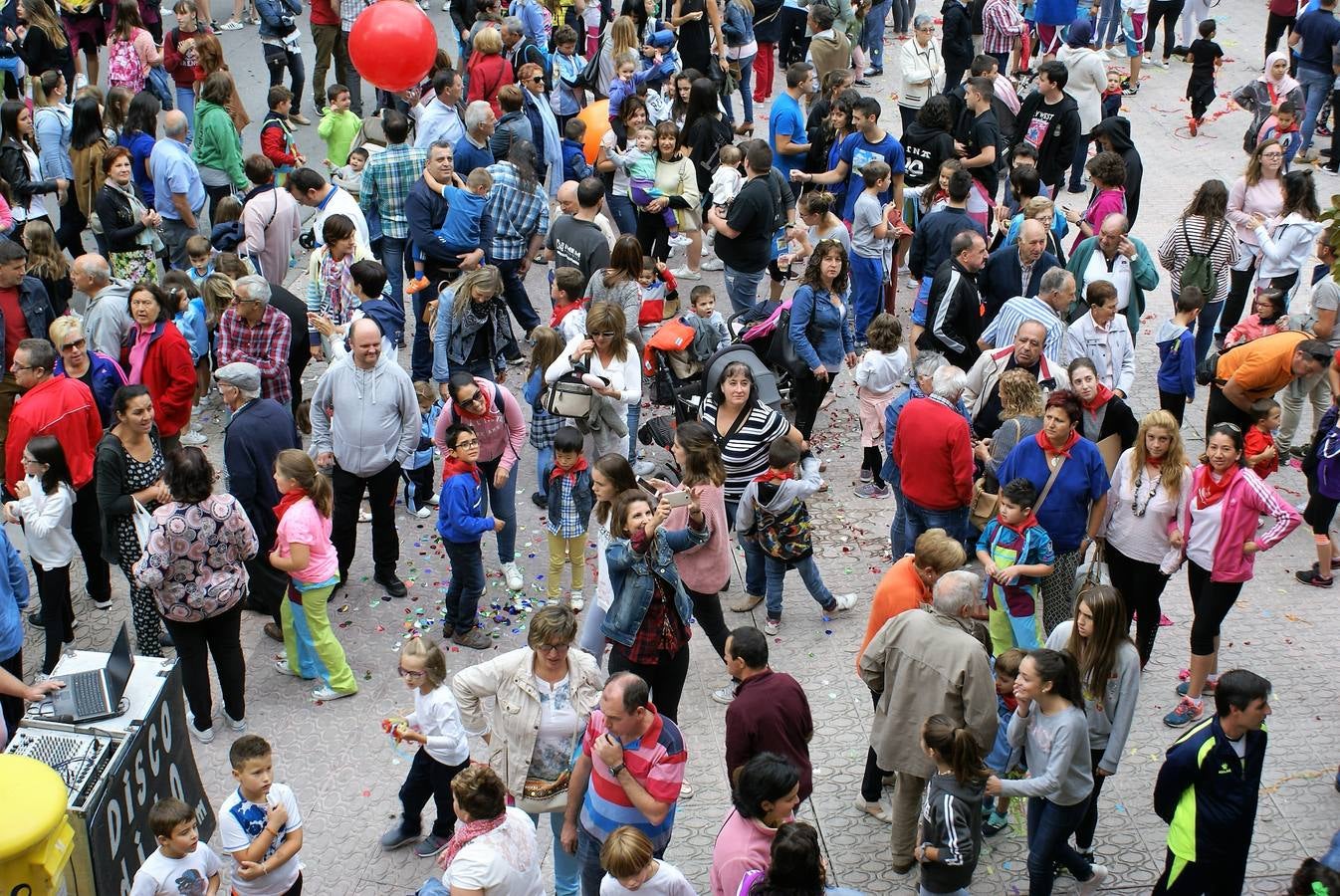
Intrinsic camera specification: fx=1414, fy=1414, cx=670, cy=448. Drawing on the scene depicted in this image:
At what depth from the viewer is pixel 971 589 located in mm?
6043

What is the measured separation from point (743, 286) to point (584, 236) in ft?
4.87

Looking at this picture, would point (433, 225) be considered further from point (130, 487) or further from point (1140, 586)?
point (1140, 586)

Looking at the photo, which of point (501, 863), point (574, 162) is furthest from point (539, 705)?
point (574, 162)

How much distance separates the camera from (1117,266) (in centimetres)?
930

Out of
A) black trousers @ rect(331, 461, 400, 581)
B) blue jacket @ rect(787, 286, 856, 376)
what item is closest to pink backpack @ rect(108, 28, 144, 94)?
black trousers @ rect(331, 461, 400, 581)

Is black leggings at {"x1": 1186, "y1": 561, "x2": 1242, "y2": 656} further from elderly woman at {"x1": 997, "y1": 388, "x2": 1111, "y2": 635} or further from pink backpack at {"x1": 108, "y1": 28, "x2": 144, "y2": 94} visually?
pink backpack at {"x1": 108, "y1": 28, "x2": 144, "y2": 94}

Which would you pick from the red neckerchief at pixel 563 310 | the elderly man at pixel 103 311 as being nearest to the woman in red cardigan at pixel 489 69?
the red neckerchief at pixel 563 310

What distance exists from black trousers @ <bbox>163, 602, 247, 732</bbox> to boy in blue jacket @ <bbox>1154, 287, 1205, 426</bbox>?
590 cm

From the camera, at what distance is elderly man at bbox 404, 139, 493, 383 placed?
404 inches

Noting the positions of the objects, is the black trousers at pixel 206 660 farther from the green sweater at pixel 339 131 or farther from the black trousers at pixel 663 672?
the green sweater at pixel 339 131

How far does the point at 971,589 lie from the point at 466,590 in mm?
3044

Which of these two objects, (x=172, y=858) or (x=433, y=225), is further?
(x=433, y=225)

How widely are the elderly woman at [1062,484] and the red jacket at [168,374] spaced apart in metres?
4.93

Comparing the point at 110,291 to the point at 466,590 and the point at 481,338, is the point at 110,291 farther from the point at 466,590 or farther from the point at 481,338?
the point at 466,590
